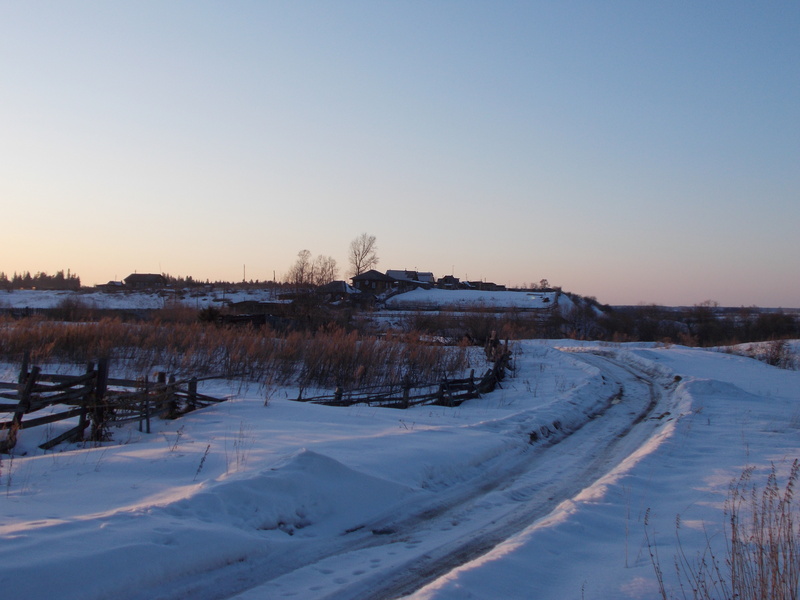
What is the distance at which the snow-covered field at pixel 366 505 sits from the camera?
190 inches

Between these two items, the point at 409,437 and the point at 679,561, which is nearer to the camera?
the point at 679,561

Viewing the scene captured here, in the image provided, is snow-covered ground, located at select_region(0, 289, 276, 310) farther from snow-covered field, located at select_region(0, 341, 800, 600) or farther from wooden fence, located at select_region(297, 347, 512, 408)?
snow-covered field, located at select_region(0, 341, 800, 600)

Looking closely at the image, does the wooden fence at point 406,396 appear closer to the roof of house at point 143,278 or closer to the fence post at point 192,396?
the fence post at point 192,396

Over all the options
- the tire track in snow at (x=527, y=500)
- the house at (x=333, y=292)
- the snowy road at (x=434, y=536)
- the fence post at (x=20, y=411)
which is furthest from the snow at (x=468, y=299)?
the fence post at (x=20, y=411)

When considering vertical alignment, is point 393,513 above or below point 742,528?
below

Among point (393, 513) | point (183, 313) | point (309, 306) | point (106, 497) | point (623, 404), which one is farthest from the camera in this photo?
point (309, 306)

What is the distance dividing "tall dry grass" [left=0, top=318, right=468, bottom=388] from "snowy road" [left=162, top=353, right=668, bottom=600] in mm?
11121

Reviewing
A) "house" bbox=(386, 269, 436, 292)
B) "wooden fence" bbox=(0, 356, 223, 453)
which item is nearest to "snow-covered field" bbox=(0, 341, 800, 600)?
"wooden fence" bbox=(0, 356, 223, 453)

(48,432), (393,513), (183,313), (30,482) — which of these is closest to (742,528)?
(393,513)

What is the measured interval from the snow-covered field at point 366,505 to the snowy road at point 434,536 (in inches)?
1.0

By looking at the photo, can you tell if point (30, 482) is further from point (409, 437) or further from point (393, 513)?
point (409, 437)

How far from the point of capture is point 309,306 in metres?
45.8

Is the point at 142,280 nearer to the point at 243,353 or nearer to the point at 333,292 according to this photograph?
the point at 333,292

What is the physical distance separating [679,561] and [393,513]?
3122 mm
